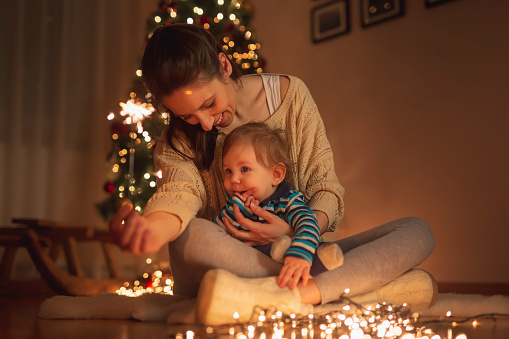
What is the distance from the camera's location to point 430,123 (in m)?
2.83

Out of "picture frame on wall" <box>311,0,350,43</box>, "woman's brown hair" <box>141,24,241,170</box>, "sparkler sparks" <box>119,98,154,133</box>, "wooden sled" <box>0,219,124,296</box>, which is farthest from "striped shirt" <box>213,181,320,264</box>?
"picture frame on wall" <box>311,0,350,43</box>

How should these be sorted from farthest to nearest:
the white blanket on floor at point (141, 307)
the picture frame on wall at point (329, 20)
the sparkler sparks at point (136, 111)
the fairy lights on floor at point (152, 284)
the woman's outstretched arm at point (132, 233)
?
the picture frame on wall at point (329, 20) → the sparkler sparks at point (136, 111) → the fairy lights on floor at point (152, 284) → the white blanket on floor at point (141, 307) → the woman's outstretched arm at point (132, 233)

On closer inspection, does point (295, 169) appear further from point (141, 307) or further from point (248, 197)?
point (141, 307)

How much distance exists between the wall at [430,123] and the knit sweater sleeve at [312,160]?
4.50 ft

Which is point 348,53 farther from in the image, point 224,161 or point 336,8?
point 224,161

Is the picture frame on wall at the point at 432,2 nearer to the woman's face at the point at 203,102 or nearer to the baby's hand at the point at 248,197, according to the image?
the woman's face at the point at 203,102

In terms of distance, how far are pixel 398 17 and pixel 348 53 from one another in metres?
0.41

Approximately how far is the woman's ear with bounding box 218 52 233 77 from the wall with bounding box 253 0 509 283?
5.54 feet

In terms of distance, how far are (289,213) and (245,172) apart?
6.7 inches

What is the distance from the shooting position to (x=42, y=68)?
3605mm

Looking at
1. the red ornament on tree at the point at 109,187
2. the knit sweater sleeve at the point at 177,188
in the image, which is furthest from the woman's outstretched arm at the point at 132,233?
the red ornament on tree at the point at 109,187

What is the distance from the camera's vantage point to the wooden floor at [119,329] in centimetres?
105

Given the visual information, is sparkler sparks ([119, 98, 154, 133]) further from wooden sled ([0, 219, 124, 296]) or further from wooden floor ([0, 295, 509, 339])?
wooden floor ([0, 295, 509, 339])

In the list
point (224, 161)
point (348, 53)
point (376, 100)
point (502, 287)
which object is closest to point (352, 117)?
point (376, 100)
